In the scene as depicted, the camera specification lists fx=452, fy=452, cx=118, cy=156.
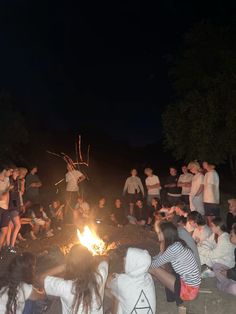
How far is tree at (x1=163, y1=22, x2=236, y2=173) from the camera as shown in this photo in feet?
63.4

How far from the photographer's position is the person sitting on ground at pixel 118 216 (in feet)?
41.5

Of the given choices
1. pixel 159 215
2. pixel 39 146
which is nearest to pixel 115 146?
pixel 39 146

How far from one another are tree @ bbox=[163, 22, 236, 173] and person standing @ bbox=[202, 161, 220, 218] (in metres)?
7.79

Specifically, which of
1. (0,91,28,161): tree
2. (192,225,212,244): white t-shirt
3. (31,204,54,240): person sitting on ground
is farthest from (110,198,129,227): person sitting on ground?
(0,91,28,161): tree

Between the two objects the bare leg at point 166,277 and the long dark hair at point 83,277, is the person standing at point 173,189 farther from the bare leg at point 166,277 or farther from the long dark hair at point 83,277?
the long dark hair at point 83,277

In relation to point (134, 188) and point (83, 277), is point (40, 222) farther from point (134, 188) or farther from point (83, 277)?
point (83, 277)

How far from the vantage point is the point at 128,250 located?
15.9 feet

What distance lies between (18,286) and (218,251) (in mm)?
4158

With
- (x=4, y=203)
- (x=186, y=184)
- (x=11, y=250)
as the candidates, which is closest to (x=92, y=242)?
(x=11, y=250)

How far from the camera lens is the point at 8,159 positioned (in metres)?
24.8

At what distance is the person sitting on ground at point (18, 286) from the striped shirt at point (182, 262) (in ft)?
6.65

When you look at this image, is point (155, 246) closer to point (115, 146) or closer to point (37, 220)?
point (37, 220)

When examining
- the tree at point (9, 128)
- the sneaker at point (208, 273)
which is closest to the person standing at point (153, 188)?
the sneaker at point (208, 273)

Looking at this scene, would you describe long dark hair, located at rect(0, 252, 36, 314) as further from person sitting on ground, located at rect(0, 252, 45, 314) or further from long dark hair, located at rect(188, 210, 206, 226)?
long dark hair, located at rect(188, 210, 206, 226)
